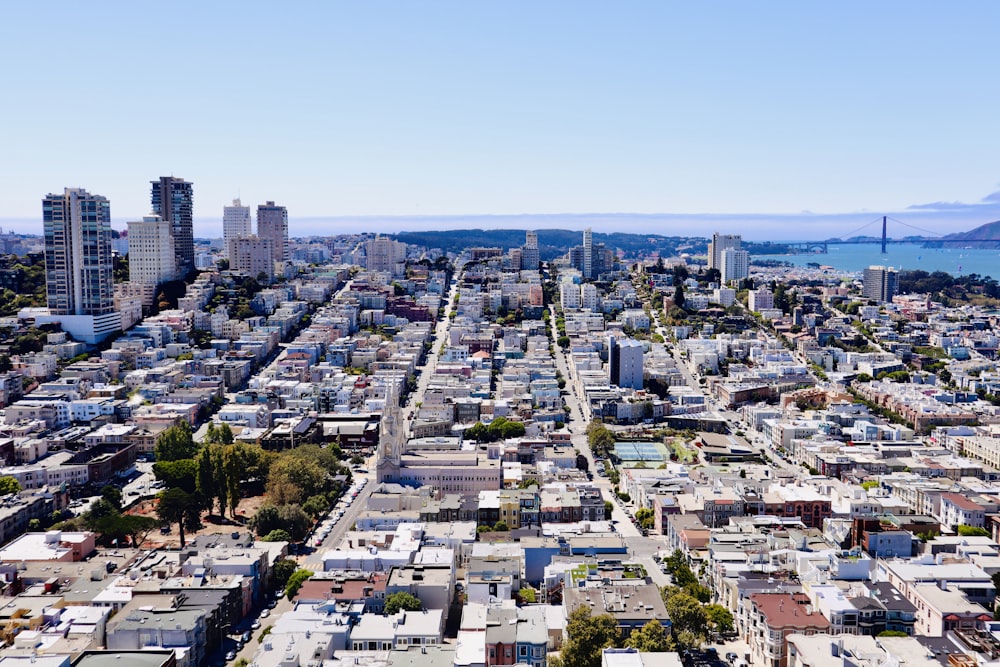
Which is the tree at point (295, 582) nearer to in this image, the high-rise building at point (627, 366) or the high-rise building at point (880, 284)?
the high-rise building at point (627, 366)

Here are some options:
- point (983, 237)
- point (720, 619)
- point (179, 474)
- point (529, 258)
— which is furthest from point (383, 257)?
point (983, 237)

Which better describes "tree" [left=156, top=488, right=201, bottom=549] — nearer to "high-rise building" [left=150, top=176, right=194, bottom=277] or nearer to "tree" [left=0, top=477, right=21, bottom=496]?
"tree" [left=0, top=477, right=21, bottom=496]

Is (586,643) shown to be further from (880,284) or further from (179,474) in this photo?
(880,284)

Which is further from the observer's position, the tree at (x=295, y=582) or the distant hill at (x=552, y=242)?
the distant hill at (x=552, y=242)

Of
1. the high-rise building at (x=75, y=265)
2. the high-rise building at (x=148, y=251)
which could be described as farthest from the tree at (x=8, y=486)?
the high-rise building at (x=148, y=251)

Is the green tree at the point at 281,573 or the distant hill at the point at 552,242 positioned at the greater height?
the distant hill at the point at 552,242

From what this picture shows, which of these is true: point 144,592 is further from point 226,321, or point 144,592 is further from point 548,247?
point 548,247

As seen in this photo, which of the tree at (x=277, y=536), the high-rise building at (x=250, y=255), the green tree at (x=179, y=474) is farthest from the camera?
the high-rise building at (x=250, y=255)
